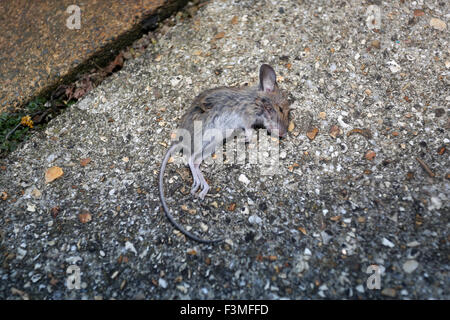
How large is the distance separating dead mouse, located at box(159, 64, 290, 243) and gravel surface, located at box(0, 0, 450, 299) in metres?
0.15

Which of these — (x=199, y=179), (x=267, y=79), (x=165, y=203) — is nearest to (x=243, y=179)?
(x=199, y=179)

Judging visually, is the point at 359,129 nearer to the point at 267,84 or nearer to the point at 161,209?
the point at 267,84

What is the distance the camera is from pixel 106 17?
11.9ft

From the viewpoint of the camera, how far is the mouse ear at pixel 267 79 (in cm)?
293

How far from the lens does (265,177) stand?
280cm

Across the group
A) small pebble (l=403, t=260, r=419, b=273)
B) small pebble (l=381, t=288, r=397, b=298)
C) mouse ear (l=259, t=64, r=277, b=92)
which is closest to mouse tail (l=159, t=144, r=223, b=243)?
mouse ear (l=259, t=64, r=277, b=92)

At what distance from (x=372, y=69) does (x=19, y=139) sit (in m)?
3.17

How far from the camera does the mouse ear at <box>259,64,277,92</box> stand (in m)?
2.93

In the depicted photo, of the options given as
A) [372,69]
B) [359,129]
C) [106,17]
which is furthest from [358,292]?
[106,17]

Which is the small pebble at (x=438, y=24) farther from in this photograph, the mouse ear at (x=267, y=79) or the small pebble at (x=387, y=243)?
the small pebble at (x=387, y=243)

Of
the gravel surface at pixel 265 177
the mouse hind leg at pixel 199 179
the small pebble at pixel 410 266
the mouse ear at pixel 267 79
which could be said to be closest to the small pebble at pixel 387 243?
the gravel surface at pixel 265 177

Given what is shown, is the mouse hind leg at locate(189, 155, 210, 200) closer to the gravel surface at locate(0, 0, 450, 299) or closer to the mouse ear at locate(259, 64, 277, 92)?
the gravel surface at locate(0, 0, 450, 299)

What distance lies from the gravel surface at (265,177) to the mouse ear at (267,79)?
26 centimetres

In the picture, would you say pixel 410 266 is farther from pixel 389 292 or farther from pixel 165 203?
pixel 165 203
